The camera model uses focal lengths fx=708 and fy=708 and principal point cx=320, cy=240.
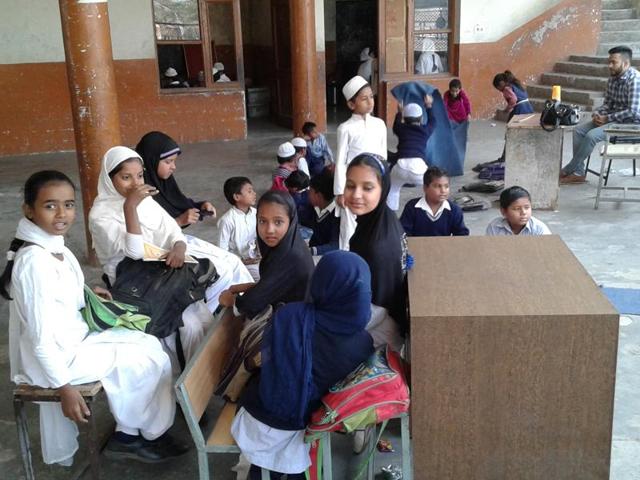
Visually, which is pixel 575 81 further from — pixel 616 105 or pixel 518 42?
pixel 616 105

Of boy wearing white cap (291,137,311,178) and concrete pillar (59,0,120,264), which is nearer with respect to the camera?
concrete pillar (59,0,120,264)

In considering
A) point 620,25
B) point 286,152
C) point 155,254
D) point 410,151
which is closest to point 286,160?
point 286,152

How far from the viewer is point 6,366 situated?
12.8 ft

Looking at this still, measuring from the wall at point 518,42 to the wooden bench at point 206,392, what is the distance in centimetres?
916

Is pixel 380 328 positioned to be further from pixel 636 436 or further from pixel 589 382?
pixel 636 436

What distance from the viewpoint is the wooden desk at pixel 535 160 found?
638 cm

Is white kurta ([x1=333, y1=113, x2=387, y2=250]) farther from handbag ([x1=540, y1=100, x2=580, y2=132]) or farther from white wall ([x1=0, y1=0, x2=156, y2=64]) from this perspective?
white wall ([x1=0, y1=0, x2=156, y2=64])

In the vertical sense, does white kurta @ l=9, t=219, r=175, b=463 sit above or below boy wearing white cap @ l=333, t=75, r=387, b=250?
below

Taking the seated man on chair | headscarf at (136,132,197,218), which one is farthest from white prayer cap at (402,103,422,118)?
headscarf at (136,132,197,218)

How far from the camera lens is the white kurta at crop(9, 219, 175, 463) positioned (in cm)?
242

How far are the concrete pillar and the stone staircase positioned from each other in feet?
24.7

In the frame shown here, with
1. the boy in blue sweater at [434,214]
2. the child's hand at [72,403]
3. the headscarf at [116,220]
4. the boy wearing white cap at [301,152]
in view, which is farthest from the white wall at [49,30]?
the child's hand at [72,403]

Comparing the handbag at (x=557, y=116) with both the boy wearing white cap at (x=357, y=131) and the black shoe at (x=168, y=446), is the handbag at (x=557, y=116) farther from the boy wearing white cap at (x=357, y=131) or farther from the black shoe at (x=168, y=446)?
the black shoe at (x=168, y=446)

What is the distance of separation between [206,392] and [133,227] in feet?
2.99
